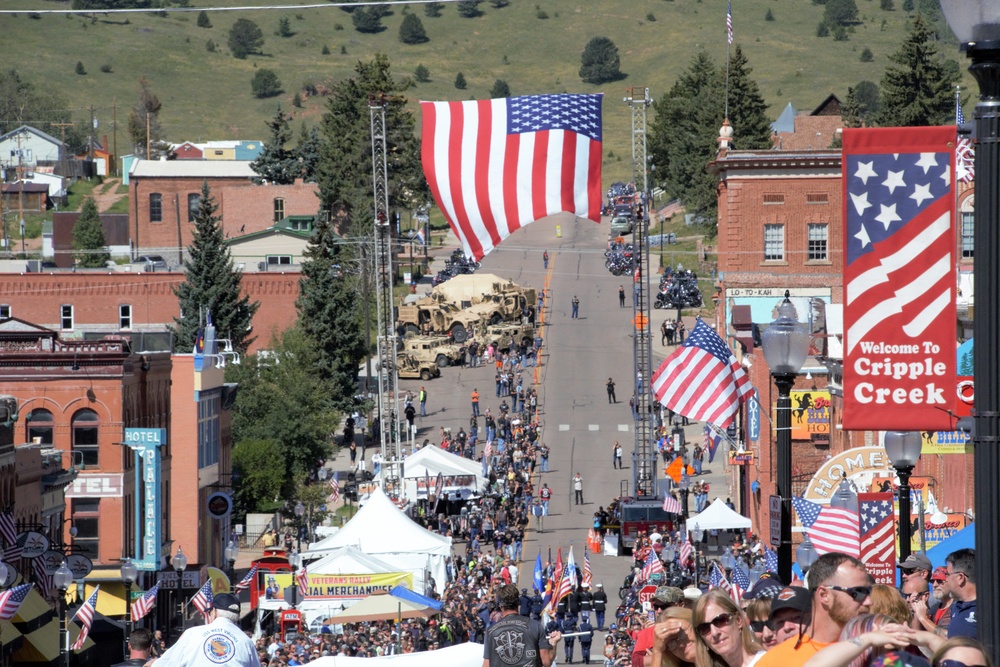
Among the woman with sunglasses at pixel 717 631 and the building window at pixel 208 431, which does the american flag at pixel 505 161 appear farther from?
the building window at pixel 208 431

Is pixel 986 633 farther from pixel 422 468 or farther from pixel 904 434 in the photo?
pixel 422 468

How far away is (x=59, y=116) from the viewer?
19050cm

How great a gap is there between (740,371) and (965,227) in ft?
77.3

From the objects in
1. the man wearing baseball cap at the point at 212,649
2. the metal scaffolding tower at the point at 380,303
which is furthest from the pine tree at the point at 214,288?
the man wearing baseball cap at the point at 212,649

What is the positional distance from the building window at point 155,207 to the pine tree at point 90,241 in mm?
3365

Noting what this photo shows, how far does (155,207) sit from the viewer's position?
116938 mm

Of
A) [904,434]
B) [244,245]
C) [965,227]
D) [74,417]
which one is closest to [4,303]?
[244,245]

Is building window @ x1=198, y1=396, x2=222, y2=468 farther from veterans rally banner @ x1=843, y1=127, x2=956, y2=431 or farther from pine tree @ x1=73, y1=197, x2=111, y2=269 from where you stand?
pine tree @ x1=73, y1=197, x2=111, y2=269

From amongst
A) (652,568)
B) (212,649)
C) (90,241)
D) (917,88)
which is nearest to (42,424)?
(652,568)

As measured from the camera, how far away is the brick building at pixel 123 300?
9588cm

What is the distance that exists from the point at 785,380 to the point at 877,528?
391 centimetres

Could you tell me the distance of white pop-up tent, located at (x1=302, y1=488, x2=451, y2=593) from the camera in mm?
39969

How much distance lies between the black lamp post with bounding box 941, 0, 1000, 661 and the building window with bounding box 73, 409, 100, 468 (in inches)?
1731

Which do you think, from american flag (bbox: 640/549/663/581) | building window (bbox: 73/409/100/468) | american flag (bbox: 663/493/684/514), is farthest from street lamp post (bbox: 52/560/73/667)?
american flag (bbox: 663/493/684/514)
